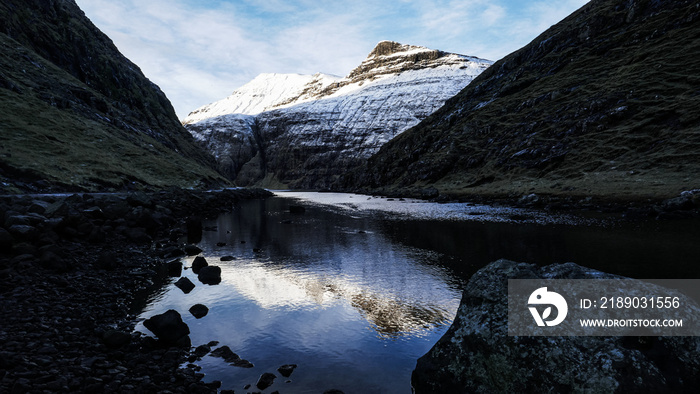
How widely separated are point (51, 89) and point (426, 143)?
12245cm

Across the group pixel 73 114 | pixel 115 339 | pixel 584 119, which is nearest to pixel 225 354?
pixel 115 339

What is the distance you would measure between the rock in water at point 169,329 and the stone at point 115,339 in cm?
88

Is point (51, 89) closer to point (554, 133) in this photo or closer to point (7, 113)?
point (7, 113)

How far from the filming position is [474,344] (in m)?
7.36

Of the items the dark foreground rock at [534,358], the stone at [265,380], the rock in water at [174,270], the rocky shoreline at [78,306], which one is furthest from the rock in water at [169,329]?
the rock in water at [174,270]

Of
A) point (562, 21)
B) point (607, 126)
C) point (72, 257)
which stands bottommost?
point (72, 257)

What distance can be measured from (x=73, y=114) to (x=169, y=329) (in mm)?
90405

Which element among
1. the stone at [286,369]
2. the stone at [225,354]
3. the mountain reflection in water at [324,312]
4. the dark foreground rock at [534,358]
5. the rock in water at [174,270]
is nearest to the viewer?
the dark foreground rock at [534,358]

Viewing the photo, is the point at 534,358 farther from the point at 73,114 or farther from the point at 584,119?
the point at 584,119

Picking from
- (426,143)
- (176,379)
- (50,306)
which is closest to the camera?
(176,379)

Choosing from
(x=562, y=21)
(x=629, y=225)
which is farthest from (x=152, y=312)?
(x=562, y=21)

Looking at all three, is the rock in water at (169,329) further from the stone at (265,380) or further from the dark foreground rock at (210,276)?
the dark foreground rock at (210,276)

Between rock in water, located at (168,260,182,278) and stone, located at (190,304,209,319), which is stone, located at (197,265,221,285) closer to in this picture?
rock in water, located at (168,260,182,278)

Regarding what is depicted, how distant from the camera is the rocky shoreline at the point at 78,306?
8.48 metres
